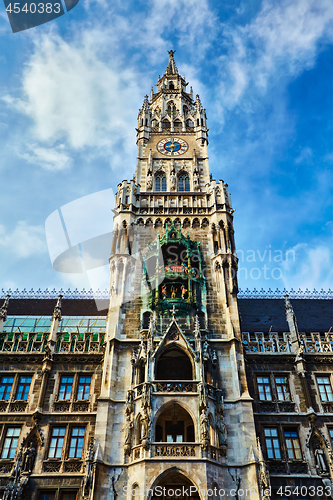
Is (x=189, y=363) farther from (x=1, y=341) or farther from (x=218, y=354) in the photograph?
(x=1, y=341)

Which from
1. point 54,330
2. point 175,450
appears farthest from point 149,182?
point 175,450

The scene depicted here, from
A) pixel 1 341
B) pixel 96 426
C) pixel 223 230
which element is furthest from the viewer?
pixel 223 230

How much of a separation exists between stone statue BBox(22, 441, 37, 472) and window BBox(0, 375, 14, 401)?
11.6ft

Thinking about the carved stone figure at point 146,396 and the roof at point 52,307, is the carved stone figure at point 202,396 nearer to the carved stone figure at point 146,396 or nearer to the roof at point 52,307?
the carved stone figure at point 146,396

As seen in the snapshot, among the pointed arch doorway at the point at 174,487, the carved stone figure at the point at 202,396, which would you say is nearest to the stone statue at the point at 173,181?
the carved stone figure at the point at 202,396

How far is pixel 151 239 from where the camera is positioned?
31.3 m

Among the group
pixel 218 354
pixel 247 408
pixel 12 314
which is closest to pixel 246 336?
pixel 218 354

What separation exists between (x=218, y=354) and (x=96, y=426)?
8.01 m

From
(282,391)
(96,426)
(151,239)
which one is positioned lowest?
(96,426)

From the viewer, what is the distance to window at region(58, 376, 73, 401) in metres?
25.4

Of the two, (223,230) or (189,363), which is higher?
(223,230)

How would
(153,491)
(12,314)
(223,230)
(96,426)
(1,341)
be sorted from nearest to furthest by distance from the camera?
1. (153,491)
2. (96,426)
3. (1,341)
4. (223,230)
5. (12,314)

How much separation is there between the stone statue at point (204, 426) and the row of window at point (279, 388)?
4858 mm

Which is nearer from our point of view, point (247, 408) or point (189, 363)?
point (247, 408)
